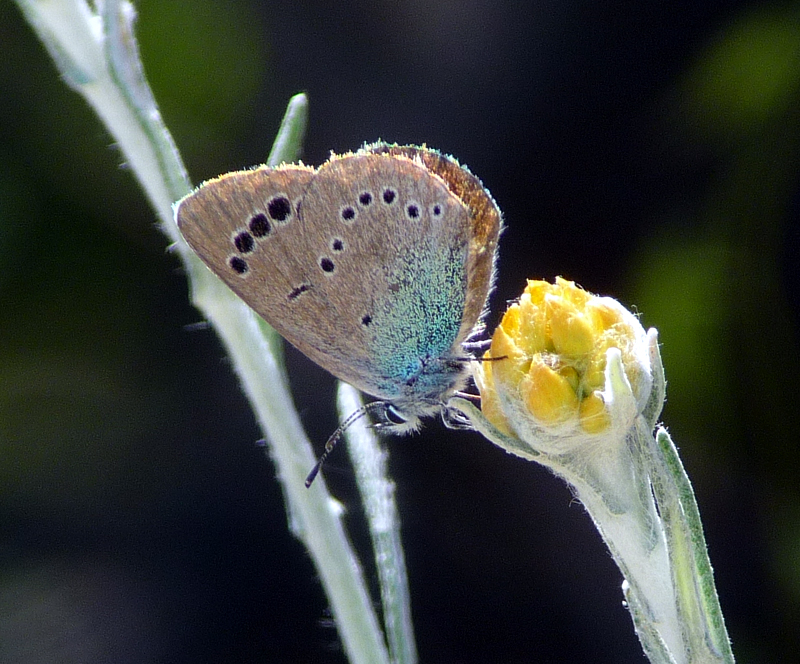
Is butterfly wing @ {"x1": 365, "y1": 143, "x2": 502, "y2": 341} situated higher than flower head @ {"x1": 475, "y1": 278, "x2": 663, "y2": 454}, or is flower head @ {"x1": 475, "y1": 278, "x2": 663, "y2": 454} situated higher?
butterfly wing @ {"x1": 365, "y1": 143, "x2": 502, "y2": 341}

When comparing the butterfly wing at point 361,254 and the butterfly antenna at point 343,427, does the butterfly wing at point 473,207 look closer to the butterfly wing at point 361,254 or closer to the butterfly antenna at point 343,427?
the butterfly wing at point 361,254

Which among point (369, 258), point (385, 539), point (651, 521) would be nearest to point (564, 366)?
point (651, 521)

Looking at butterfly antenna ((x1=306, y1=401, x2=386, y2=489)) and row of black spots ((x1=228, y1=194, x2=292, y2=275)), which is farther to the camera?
row of black spots ((x1=228, y1=194, x2=292, y2=275))

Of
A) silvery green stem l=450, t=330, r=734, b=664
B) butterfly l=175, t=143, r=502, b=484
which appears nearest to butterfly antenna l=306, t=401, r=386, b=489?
butterfly l=175, t=143, r=502, b=484

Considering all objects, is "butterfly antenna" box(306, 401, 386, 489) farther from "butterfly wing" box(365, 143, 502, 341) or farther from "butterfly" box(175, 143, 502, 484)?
"butterfly wing" box(365, 143, 502, 341)

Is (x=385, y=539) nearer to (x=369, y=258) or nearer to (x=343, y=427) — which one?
(x=343, y=427)

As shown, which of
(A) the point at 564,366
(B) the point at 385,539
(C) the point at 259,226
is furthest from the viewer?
(C) the point at 259,226

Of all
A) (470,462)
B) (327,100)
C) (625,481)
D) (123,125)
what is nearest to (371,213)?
(123,125)

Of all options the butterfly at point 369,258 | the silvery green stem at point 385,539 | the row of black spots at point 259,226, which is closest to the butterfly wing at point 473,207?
the butterfly at point 369,258
